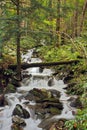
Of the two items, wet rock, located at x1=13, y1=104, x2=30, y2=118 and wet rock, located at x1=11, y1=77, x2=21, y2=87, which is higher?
wet rock, located at x1=13, y1=104, x2=30, y2=118

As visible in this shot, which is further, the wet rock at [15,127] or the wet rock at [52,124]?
the wet rock at [15,127]

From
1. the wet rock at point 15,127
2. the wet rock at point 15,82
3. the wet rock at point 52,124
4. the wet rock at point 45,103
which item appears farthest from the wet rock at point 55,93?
the wet rock at point 15,127

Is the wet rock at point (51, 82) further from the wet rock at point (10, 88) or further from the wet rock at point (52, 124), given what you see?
the wet rock at point (52, 124)

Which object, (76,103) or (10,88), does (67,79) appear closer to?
(76,103)

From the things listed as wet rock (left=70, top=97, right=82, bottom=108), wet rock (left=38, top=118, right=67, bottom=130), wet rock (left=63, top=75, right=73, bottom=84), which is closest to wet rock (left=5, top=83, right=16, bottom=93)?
wet rock (left=63, top=75, right=73, bottom=84)

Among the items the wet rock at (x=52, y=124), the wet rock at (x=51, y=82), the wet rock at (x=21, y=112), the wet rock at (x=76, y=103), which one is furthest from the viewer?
the wet rock at (x=51, y=82)

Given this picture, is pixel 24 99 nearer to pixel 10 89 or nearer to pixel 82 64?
pixel 10 89

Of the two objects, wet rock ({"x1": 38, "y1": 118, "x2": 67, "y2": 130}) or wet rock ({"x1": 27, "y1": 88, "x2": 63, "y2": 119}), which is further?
wet rock ({"x1": 27, "y1": 88, "x2": 63, "y2": 119})

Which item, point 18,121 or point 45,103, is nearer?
point 18,121

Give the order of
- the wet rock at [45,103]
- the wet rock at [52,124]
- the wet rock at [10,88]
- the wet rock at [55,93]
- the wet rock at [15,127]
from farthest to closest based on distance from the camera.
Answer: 1. the wet rock at [10,88]
2. the wet rock at [55,93]
3. the wet rock at [45,103]
4. the wet rock at [15,127]
5. the wet rock at [52,124]

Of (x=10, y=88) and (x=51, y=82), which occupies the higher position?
(x=10, y=88)

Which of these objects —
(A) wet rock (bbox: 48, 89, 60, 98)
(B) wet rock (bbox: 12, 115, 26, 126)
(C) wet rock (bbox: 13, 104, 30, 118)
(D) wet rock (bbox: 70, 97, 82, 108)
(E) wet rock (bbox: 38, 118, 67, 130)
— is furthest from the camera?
(A) wet rock (bbox: 48, 89, 60, 98)

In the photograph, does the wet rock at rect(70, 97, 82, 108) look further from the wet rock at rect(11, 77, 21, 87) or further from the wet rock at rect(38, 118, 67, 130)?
the wet rock at rect(11, 77, 21, 87)

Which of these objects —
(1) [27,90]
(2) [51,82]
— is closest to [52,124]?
(1) [27,90]
